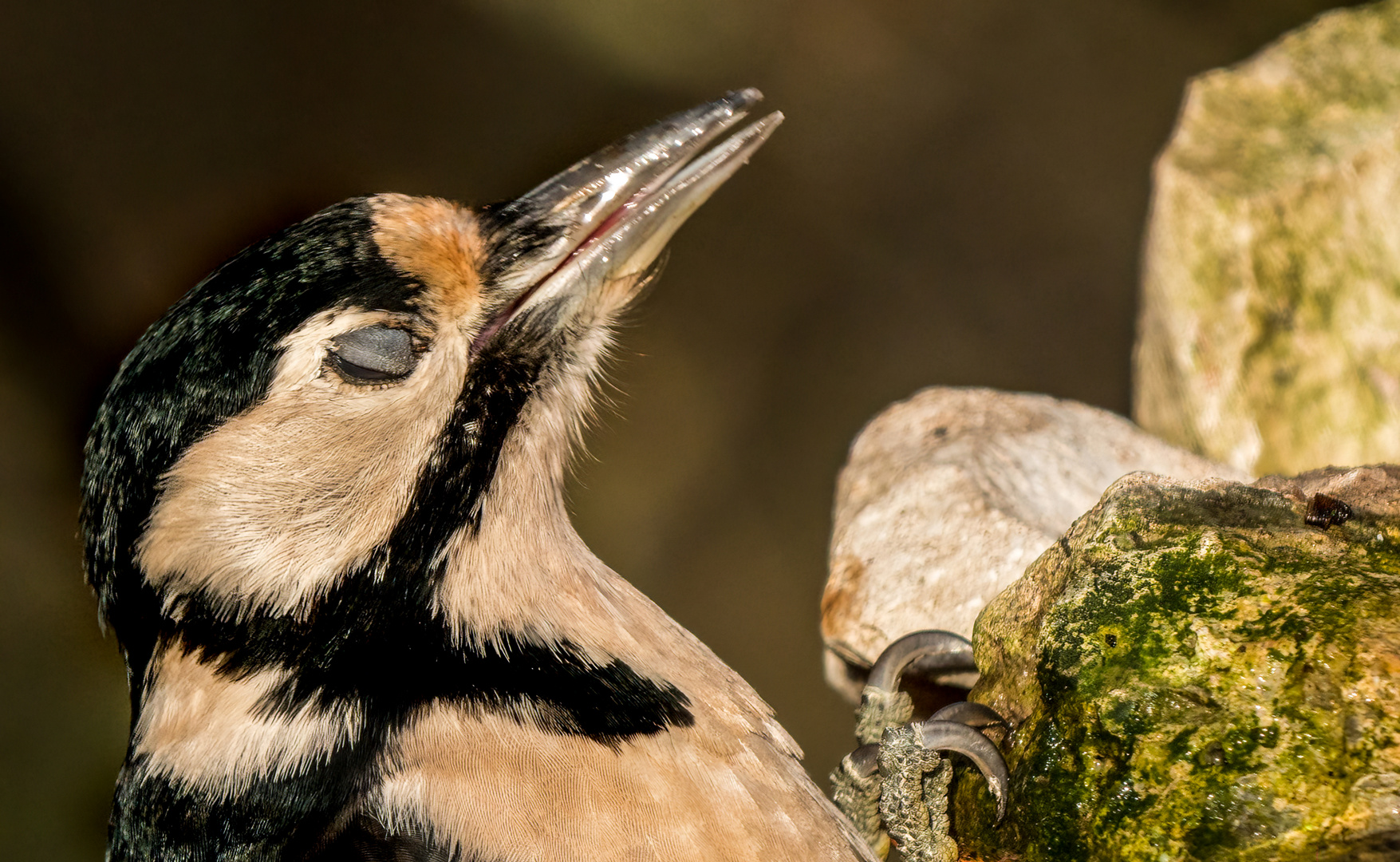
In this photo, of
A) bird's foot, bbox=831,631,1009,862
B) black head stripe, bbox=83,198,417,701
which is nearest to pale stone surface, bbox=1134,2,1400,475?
bird's foot, bbox=831,631,1009,862

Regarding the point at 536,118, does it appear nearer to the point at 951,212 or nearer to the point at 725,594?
the point at 951,212

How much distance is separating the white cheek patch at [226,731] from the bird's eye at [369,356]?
453 mm

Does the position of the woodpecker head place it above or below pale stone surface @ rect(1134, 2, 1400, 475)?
below

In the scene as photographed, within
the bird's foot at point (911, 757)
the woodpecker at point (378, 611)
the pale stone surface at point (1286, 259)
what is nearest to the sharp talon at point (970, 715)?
the bird's foot at point (911, 757)

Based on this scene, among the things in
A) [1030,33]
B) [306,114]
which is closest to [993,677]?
[306,114]

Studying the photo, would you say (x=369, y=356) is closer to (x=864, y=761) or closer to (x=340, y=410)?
(x=340, y=410)

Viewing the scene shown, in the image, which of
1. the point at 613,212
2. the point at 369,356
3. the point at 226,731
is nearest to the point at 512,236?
the point at 613,212

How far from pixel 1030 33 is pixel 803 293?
61.7 inches

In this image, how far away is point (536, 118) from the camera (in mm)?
4594

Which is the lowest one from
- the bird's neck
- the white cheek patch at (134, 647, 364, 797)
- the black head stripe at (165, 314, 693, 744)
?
the white cheek patch at (134, 647, 364, 797)

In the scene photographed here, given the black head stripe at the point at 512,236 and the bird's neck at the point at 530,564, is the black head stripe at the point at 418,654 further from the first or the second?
the black head stripe at the point at 512,236

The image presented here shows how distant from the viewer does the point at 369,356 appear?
1.68 m

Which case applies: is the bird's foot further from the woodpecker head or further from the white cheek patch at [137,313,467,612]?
the white cheek patch at [137,313,467,612]

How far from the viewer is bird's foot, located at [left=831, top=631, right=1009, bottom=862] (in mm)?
1593
